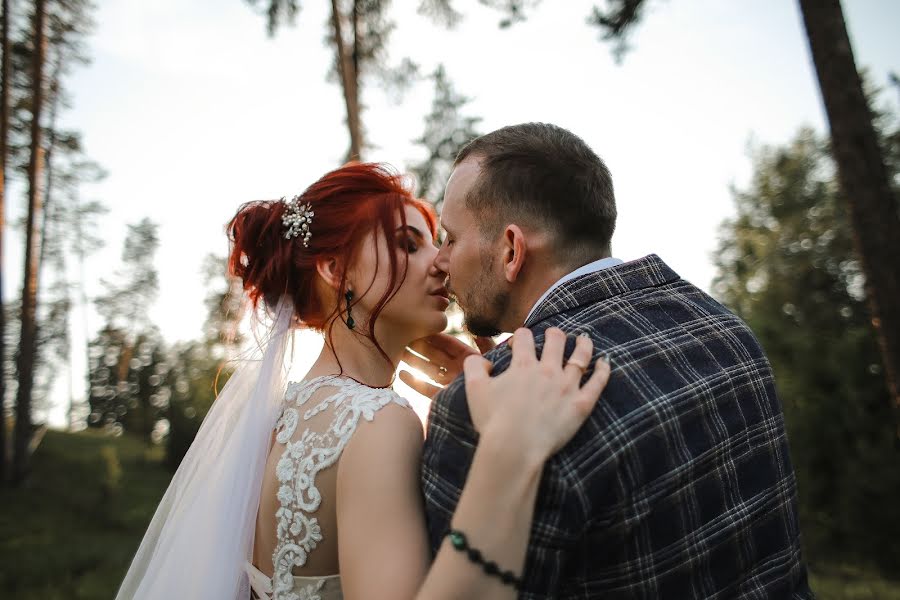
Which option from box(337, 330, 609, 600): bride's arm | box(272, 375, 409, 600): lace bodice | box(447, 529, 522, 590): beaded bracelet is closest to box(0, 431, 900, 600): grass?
box(272, 375, 409, 600): lace bodice

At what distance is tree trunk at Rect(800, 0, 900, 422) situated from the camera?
5758mm

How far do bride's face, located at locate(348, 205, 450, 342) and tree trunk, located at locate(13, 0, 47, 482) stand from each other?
54.5 feet

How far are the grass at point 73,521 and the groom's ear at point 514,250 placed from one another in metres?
11.2

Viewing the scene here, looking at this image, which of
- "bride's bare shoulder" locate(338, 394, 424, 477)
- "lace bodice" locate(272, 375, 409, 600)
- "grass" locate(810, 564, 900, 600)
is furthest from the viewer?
"grass" locate(810, 564, 900, 600)

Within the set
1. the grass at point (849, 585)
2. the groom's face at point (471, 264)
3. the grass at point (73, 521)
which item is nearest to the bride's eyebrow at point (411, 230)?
the groom's face at point (471, 264)

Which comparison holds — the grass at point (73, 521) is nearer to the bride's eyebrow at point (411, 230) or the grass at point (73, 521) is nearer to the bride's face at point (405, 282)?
the bride's face at point (405, 282)

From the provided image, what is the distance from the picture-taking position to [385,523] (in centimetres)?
182

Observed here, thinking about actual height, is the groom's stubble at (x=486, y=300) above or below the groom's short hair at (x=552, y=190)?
below

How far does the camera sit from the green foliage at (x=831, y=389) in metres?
12.5

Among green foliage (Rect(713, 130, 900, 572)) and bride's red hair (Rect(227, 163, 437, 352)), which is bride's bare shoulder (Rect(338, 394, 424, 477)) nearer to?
bride's red hair (Rect(227, 163, 437, 352))

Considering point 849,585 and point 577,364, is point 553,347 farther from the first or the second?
point 849,585

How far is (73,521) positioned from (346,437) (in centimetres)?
1964

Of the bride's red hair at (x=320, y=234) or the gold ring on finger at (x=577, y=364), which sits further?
the bride's red hair at (x=320, y=234)

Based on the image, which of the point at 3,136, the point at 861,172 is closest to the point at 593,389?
the point at 861,172
